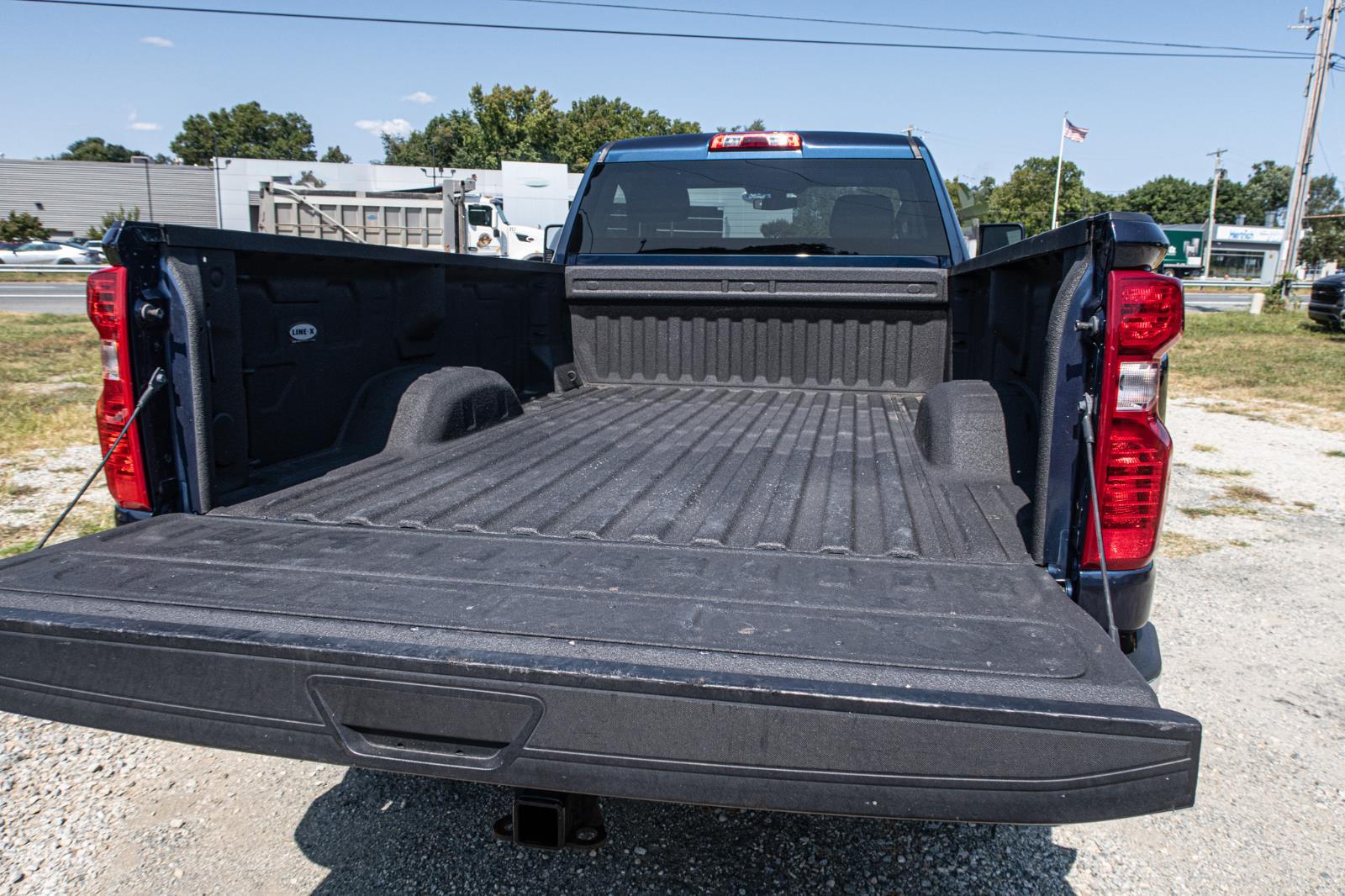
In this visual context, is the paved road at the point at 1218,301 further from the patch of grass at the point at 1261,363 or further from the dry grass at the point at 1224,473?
the dry grass at the point at 1224,473

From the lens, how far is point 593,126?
62344 mm

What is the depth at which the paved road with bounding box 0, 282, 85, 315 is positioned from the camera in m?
18.0

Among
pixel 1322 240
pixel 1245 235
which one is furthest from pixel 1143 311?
pixel 1245 235

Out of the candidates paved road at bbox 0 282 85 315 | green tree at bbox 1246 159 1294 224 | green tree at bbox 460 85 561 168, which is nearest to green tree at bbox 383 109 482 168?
green tree at bbox 460 85 561 168

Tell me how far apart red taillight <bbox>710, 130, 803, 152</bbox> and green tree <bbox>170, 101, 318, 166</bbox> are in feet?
321

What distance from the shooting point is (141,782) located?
9.25 feet

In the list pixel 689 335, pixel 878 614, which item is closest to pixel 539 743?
pixel 878 614

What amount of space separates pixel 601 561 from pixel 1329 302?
2060cm

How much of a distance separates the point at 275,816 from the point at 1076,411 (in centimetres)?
250

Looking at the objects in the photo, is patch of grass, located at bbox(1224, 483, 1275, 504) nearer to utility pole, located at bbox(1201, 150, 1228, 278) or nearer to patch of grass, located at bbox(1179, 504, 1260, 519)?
patch of grass, located at bbox(1179, 504, 1260, 519)

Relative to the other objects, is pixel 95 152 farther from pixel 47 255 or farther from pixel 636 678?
pixel 636 678

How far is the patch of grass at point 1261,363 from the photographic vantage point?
1137 centimetres

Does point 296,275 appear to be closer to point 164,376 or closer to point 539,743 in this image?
point 164,376

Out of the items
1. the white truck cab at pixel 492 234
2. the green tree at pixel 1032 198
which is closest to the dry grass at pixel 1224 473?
the white truck cab at pixel 492 234
